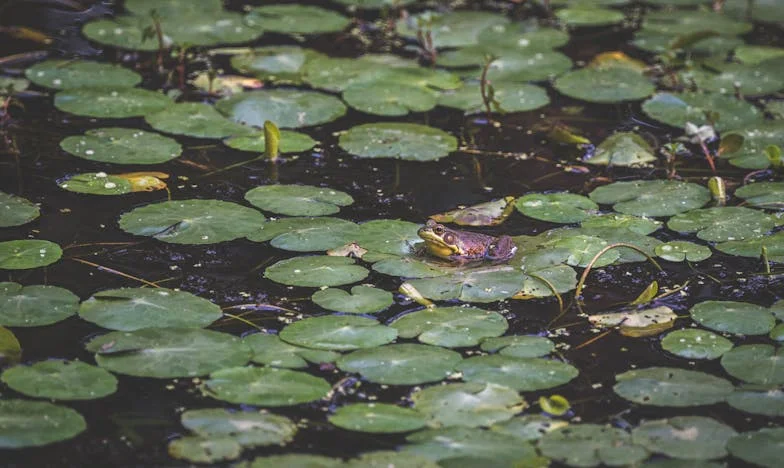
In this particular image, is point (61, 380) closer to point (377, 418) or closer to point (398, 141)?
point (377, 418)

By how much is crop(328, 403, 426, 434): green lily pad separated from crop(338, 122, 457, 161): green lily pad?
224 cm

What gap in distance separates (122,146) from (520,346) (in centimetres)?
248

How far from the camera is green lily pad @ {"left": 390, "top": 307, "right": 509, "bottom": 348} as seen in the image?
375 centimetres

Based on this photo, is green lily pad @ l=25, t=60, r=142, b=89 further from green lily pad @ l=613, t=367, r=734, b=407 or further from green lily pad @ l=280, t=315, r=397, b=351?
green lily pad @ l=613, t=367, r=734, b=407

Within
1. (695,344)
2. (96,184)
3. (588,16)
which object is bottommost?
(695,344)

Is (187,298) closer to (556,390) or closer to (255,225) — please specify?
(255,225)

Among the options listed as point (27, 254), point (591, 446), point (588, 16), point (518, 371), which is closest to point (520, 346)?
point (518, 371)

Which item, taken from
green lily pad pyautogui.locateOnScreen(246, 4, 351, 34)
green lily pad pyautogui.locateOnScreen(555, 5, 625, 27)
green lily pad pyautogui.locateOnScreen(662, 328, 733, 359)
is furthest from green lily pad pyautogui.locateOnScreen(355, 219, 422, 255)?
green lily pad pyautogui.locateOnScreen(555, 5, 625, 27)

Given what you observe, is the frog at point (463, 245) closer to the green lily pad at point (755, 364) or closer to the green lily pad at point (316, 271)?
the green lily pad at point (316, 271)

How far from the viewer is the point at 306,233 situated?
4.50 meters

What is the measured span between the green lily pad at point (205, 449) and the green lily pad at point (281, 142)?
2.44 metres

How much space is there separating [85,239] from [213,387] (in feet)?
4.36

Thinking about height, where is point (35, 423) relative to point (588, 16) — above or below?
Result: below

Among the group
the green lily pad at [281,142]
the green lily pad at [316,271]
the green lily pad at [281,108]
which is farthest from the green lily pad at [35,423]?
the green lily pad at [281,108]
